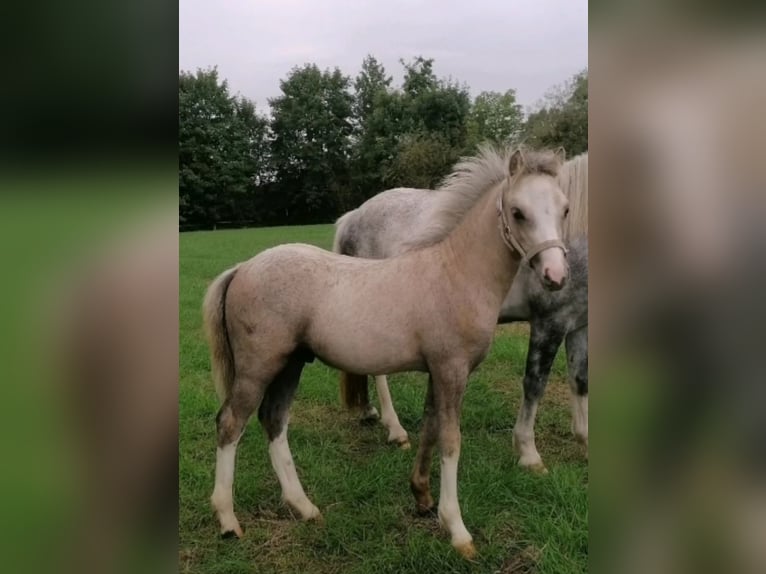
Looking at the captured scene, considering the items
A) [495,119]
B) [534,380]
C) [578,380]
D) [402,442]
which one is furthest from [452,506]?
[495,119]

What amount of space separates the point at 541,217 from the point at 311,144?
29.5 inches

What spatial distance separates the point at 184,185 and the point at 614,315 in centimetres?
116

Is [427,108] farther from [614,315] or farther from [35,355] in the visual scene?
[35,355]

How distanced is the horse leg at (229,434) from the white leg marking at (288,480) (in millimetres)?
169

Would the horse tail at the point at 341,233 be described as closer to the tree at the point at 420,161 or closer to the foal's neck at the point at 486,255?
the tree at the point at 420,161

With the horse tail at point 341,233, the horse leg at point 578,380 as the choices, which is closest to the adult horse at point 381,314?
the horse tail at point 341,233

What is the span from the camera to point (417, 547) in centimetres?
183

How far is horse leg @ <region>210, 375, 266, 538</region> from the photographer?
185cm

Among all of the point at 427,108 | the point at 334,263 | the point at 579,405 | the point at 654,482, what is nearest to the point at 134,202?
the point at 334,263

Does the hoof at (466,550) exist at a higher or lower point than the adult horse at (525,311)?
lower

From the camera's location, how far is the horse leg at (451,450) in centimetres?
182

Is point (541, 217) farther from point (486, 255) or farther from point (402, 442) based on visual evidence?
point (402, 442)

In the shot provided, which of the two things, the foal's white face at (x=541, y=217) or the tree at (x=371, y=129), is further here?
the tree at (x=371, y=129)

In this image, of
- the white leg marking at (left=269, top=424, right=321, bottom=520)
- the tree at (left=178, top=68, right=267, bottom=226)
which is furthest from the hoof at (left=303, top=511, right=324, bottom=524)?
the tree at (left=178, top=68, right=267, bottom=226)
